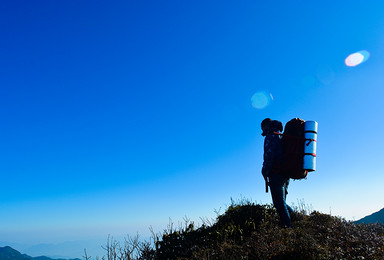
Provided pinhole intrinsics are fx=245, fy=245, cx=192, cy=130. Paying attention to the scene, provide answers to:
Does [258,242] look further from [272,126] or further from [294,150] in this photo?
[272,126]

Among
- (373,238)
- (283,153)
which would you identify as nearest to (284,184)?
(283,153)

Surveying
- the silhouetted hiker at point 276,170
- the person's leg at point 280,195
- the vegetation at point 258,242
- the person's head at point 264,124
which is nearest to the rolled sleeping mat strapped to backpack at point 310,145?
the silhouetted hiker at point 276,170

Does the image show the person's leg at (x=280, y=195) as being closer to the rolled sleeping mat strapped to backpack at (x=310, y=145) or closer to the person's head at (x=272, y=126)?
the rolled sleeping mat strapped to backpack at (x=310, y=145)

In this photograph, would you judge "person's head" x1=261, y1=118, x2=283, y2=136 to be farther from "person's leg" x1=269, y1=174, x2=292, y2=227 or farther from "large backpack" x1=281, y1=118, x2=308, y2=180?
"person's leg" x1=269, y1=174, x2=292, y2=227

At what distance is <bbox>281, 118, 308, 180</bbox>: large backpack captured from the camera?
6.12 meters

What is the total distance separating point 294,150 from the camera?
6.25 metres

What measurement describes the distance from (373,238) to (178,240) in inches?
199

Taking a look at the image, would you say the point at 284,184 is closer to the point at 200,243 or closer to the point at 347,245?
the point at 347,245

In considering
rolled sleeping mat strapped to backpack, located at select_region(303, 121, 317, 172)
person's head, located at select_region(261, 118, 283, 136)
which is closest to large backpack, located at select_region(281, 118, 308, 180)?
rolled sleeping mat strapped to backpack, located at select_region(303, 121, 317, 172)

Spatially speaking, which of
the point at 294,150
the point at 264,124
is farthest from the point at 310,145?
the point at 264,124

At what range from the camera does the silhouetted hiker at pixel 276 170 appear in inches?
242

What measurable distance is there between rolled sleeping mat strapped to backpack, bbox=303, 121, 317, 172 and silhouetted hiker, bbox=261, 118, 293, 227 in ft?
1.94

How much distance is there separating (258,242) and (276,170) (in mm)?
1813

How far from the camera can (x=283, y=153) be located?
20.9 feet
